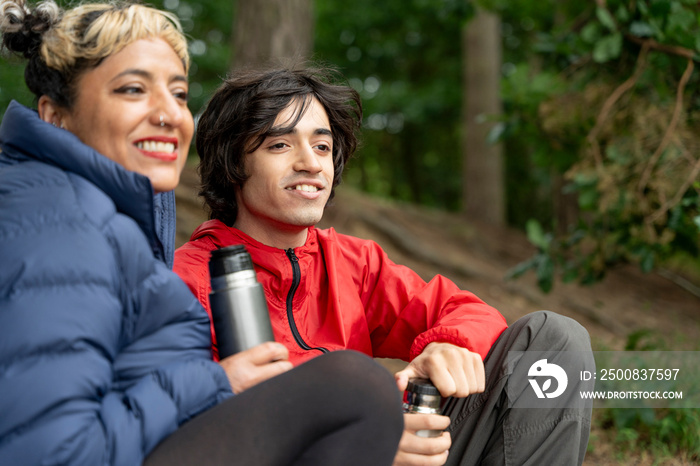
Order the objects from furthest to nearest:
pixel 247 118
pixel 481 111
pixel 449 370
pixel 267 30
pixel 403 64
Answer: pixel 403 64 < pixel 481 111 < pixel 267 30 < pixel 247 118 < pixel 449 370

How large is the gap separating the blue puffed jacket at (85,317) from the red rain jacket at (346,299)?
52cm

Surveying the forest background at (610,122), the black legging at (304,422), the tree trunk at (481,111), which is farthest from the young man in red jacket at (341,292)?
the tree trunk at (481,111)

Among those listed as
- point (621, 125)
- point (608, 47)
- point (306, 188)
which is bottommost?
point (306, 188)

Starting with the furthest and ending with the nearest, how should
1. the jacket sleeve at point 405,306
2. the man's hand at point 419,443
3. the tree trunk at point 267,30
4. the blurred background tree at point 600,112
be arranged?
the tree trunk at point 267,30 < the blurred background tree at point 600,112 < the jacket sleeve at point 405,306 < the man's hand at point 419,443

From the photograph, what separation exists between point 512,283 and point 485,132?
324 centimetres

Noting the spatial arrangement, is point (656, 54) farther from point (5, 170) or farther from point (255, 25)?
point (5, 170)

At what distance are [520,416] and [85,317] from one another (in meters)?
1.26

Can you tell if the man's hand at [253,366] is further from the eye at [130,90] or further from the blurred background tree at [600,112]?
the blurred background tree at [600,112]

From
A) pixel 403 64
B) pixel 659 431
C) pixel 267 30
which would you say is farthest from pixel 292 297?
pixel 403 64

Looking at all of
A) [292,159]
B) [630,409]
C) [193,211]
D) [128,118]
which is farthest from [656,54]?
[193,211]

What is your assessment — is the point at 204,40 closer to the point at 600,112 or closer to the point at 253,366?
the point at 600,112

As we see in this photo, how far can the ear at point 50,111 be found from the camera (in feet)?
5.13

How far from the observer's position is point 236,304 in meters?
1.50

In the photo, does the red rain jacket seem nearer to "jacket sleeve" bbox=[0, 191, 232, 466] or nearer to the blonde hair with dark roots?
"jacket sleeve" bbox=[0, 191, 232, 466]
